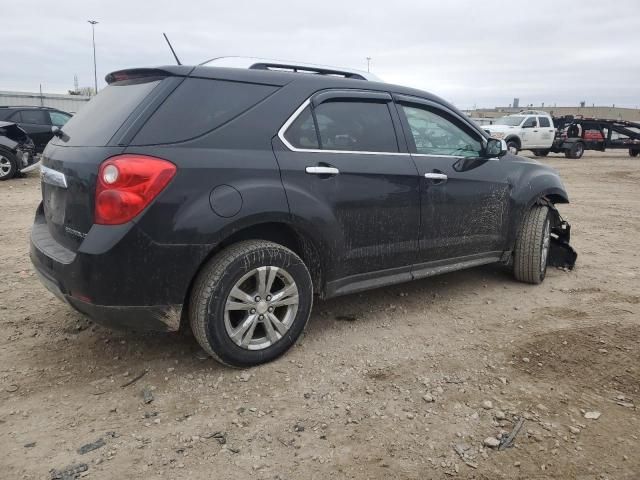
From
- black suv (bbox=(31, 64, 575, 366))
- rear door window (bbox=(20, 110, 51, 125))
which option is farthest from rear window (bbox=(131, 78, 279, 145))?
rear door window (bbox=(20, 110, 51, 125))

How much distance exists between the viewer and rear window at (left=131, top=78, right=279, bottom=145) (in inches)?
106

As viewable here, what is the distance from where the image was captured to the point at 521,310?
407 centimetres

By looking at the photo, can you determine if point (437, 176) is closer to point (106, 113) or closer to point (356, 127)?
point (356, 127)

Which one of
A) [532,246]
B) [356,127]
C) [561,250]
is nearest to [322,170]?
[356,127]

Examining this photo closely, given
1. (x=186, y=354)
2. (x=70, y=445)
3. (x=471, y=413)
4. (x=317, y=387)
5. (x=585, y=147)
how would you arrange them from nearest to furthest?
(x=70, y=445), (x=471, y=413), (x=317, y=387), (x=186, y=354), (x=585, y=147)

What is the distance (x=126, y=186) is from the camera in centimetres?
254

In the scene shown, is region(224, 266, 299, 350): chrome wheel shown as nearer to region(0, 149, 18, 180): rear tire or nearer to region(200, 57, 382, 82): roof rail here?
region(200, 57, 382, 82): roof rail

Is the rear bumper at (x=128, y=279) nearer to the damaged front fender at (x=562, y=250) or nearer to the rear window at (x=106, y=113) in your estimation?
the rear window at (x=106, y=113)

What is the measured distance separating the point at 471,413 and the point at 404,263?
50.2 inches

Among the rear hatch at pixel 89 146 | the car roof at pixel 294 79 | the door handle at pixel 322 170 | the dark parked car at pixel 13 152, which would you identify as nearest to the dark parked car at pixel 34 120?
the dark parked car at pixel 13 152

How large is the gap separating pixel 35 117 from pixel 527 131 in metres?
17.0

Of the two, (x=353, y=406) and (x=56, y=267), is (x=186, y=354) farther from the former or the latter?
(x=353, y=406)

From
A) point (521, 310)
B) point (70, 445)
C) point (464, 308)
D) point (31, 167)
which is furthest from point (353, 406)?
point (31, 167)

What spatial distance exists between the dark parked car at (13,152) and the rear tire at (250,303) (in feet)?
32.0
